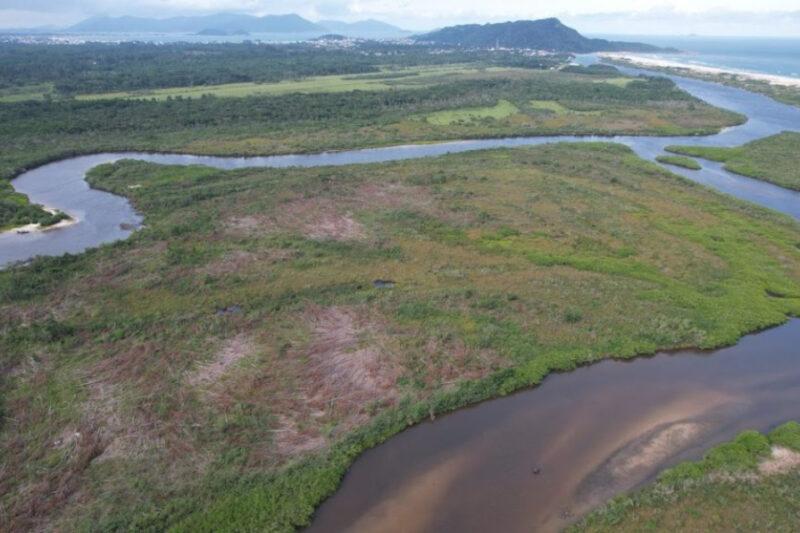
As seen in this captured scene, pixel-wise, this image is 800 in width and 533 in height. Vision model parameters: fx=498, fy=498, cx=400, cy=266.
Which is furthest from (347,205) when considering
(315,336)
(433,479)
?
(433,479)

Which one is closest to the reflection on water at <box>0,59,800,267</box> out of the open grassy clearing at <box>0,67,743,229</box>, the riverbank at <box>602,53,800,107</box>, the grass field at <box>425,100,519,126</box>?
the open grassy clearing at <box>0,67,743,229</box>

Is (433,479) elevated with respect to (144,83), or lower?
lower

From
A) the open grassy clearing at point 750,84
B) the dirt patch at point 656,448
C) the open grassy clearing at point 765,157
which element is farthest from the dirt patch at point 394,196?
the open grassy clearing at point 750,84

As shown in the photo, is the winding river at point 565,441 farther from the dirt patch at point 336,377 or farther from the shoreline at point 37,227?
the shoreline at point 37,227

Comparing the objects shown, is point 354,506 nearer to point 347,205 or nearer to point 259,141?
point 347,205

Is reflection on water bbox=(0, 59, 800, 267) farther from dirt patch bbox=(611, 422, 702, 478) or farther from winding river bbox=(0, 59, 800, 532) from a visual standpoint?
dirt patch bbox=(611, 422, 702, 478)

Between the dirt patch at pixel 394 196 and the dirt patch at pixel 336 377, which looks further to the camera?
the dirt patch at pixel 394 196
